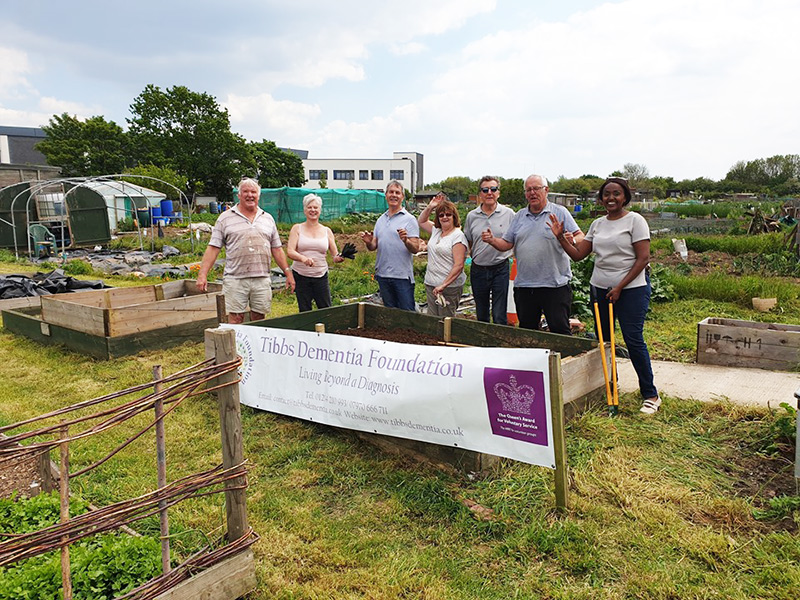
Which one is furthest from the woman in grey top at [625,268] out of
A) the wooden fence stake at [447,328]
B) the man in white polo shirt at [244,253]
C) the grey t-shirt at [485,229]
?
the man in white polo shirt at [244,253]

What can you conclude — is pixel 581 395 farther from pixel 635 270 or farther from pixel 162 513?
pixel 162 513

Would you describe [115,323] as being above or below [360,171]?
below

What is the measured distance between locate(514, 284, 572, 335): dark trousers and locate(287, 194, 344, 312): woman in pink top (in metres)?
2.10

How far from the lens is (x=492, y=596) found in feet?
8.59

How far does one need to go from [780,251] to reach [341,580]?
13450 mm

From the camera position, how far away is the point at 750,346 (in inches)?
223

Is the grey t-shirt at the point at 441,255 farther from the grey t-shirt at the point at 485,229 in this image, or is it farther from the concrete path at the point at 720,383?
the concrete path at the point at 720,383

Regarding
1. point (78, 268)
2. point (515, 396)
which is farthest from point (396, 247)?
point (78, 268)

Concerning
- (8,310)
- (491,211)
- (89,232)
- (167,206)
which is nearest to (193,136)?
(167,206)

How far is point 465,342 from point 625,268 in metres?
1.50

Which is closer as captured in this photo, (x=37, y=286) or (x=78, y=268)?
(x=37, y=286)

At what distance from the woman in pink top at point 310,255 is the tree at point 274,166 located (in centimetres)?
5833

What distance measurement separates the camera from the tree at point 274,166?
64500 mm

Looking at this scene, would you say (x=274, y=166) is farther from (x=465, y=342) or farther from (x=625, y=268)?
(x=625, y=268)
